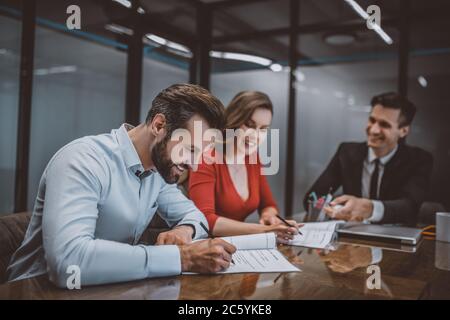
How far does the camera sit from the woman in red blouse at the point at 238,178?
174cm

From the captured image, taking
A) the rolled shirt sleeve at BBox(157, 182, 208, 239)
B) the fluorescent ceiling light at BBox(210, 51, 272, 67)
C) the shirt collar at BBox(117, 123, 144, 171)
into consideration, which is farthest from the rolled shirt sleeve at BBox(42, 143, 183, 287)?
the fluorescent ceiling light at BBox(210, 51, 272, 67)

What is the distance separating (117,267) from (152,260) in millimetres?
81

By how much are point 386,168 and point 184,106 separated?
1669 mm

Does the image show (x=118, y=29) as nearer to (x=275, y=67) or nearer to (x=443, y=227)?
(x=443, y=227)

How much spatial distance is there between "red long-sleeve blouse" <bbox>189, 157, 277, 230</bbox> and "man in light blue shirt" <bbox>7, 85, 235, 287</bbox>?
357 mm

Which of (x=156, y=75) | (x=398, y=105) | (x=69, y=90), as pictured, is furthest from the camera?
(x=398, y=105)

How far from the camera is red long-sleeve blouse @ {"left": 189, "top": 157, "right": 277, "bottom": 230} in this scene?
1.73 meters

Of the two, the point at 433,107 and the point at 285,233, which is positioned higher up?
the point at 433,107

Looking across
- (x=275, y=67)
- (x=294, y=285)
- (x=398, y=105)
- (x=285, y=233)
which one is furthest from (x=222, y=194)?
(x=275, y=67)

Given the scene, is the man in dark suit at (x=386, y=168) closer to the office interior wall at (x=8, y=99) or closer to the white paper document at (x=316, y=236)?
the white paper document at (x=316, y=236)

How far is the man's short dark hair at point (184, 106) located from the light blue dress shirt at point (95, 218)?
0.14 metres

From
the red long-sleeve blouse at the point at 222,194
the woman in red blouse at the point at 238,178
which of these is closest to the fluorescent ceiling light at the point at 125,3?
the woman in red blouse at the point at 238,178

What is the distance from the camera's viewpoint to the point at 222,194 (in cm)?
186
